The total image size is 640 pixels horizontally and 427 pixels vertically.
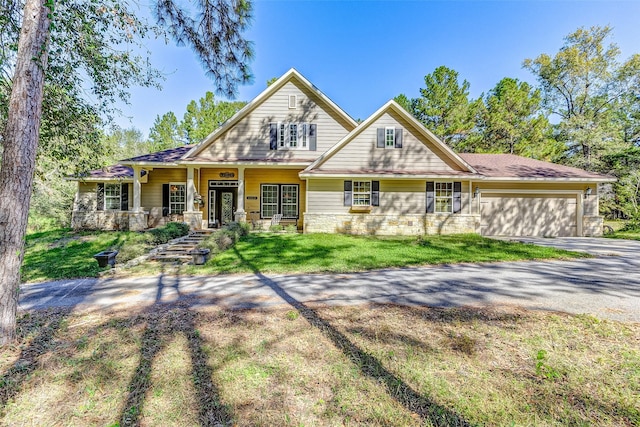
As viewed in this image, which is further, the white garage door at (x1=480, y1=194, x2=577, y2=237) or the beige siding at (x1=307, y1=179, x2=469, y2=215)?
the white garage door at (x1=480, y1=194, x2=577, y2=237)

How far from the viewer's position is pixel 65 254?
359 inches

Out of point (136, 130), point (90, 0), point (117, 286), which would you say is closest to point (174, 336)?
point (117, 286)

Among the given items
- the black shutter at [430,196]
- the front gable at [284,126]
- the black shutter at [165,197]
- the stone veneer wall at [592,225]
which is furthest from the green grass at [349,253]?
the stone veneer wall at [592,225]

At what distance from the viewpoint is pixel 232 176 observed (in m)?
14.5

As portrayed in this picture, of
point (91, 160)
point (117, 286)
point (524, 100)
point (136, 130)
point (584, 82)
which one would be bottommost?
point (117, 286)

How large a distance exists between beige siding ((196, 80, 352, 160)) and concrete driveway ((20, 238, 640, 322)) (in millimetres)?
8886

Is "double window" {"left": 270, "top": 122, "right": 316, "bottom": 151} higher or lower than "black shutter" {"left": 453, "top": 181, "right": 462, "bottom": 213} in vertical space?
higher

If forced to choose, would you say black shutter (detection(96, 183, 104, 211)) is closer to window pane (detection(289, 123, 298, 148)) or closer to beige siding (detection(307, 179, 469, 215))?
window pane (detection(289, 123, 298, 148))

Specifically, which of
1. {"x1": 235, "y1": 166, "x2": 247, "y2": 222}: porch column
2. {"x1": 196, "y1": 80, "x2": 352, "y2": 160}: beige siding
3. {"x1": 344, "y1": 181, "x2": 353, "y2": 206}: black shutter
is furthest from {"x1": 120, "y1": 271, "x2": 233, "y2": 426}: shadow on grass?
{"x1": 196, "y1": 80, "x2": 352, "y2": 160}: beige siding

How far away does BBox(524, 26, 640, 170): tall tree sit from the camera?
67.3ft

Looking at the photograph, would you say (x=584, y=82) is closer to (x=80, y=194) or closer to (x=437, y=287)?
(x=437, y=287)

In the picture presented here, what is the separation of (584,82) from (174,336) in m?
32.4

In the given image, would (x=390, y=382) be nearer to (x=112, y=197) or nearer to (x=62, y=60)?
(x=62, y=60)

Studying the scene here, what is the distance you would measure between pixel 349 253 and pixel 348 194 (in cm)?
481
